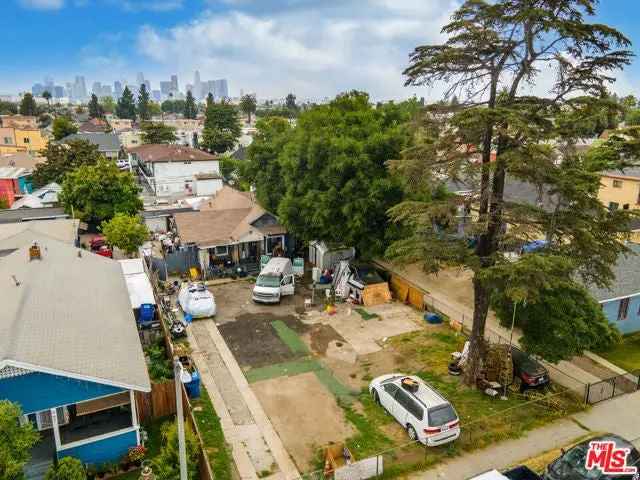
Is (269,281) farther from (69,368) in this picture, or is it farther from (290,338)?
(69,368)

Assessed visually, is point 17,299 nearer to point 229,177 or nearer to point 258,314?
point 258,314

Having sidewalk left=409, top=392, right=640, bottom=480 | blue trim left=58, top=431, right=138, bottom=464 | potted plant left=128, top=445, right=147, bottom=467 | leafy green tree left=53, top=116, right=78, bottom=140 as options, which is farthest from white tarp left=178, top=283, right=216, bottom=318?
leafy green tree left=53, top=116, right=78, bottom=140

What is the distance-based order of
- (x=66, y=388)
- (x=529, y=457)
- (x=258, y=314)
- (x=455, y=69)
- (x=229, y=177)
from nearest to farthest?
(x=66, y=388) → (x=529, y=457) → (x=455, y=69) → (x=258, y=314) → (x=229, y=177)

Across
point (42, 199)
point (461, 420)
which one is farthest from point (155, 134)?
point (461, 420)

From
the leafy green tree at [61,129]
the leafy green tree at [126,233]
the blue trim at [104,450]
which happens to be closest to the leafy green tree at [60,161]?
the leafy green tree at [126,233]

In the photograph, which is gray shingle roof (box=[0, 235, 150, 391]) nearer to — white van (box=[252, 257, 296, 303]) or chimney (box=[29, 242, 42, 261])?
chimney (box=[29, 242, 42, 261])

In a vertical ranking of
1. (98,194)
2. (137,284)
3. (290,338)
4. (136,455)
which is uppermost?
(98,194)

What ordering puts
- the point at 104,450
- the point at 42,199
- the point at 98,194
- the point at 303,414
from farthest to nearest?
the point at 42,199 < the point at 98,194 < the point at 303,414 < the point at 104,450

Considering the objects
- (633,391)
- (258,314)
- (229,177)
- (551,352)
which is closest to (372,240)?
(258,314)
